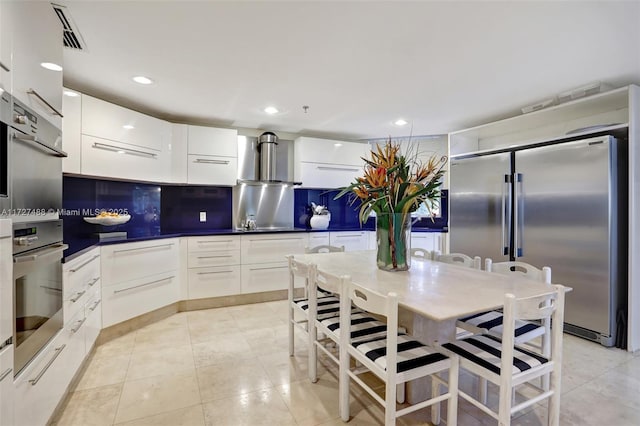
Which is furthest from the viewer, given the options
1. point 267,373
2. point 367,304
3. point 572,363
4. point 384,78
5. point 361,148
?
point 361,148

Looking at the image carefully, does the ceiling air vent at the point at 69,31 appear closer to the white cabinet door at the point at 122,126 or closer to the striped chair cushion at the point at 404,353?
the white cabinet door at the point at 122,126

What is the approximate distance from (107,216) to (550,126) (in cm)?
450

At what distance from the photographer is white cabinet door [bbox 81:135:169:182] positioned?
260cm

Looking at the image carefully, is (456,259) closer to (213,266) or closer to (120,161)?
(213,266)

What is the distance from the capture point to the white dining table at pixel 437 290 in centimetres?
124

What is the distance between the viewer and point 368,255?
2527mm

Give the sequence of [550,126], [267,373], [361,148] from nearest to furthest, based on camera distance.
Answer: [267,373]
[550,126]
[361,148]

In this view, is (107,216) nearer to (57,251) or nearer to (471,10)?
(57,251)

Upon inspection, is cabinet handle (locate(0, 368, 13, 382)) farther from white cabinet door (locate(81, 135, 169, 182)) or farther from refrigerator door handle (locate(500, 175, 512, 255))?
refrigerator door handle (locate(500, 175, 512, 255))

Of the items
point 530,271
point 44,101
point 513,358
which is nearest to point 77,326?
point 44,101

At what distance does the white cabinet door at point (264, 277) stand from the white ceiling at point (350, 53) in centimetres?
180

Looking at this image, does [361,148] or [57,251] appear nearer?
[57,251]

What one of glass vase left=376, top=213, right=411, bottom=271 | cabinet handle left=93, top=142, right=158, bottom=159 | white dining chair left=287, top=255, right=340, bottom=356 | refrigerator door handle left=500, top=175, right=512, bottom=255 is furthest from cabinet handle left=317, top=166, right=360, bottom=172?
glass vase left=376, top=213, right=411, bottom=271

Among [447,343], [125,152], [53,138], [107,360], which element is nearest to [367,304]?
[447,343]
